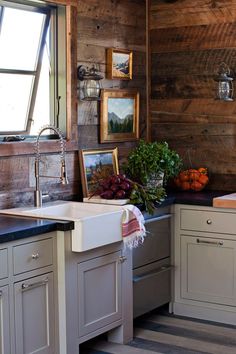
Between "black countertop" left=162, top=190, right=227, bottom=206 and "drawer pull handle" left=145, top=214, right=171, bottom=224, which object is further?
"black countertop" left=162, top=190, right=227, bottom=206

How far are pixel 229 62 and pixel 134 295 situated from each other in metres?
1.82

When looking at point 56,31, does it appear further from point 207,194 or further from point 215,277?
point 215,277

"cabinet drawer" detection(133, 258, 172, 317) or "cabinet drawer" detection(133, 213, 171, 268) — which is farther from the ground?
"cabinet drawer" detection(133, 213, 171, 268)

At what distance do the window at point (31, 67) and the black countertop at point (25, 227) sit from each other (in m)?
0.80

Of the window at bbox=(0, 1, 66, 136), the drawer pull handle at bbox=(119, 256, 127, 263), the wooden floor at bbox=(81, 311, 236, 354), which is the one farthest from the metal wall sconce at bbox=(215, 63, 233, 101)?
the wooden floor at bbox=(81, 311, 236, 354)

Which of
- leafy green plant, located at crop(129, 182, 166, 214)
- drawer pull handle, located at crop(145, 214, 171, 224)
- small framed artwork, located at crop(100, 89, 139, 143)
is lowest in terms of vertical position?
drawer pull handle, located at crop(145, 214, 171, 224)

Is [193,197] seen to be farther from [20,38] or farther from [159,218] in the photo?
[20,38]

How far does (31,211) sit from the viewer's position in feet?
13.0

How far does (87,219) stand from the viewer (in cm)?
358

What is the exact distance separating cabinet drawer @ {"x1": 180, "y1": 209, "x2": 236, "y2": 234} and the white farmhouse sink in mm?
707

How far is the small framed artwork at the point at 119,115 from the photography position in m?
4.74

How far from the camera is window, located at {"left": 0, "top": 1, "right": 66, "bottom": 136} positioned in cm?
420

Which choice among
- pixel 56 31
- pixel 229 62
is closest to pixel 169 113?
pixel 229 62

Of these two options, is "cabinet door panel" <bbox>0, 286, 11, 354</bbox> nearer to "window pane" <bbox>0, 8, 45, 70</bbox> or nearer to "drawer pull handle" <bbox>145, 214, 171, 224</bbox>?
A: "drawer pull handle" <bbox>145, 214, 171, 224</bbox>
